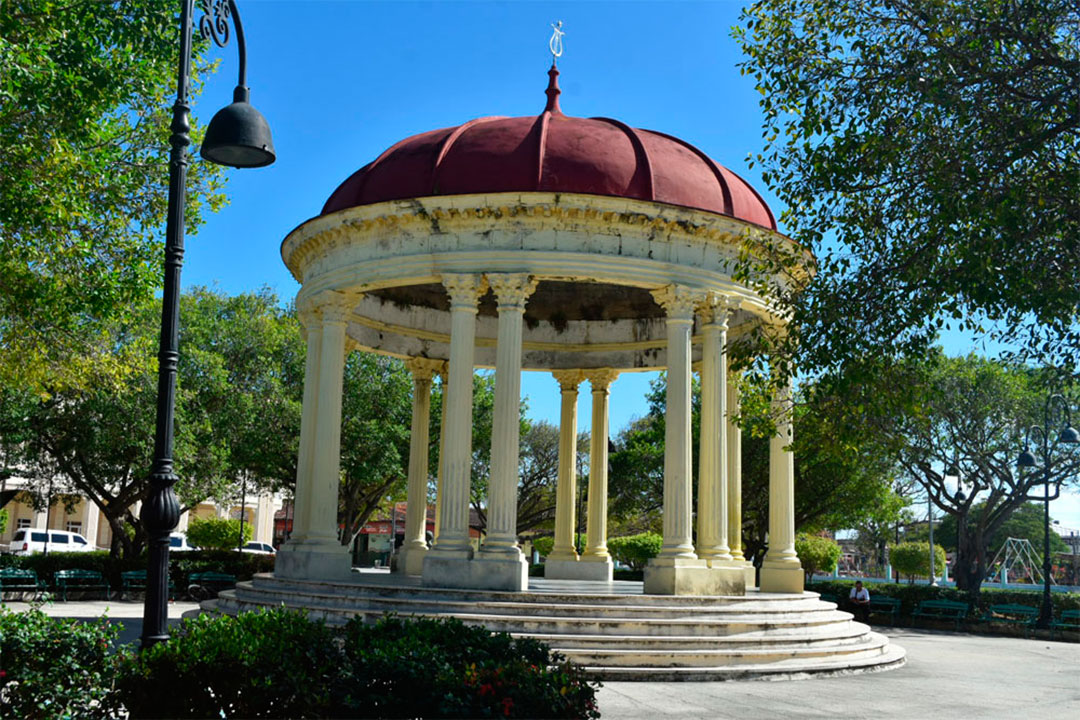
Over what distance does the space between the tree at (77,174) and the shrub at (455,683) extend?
32.8ft

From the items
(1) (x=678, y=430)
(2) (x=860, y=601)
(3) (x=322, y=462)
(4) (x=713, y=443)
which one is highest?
(1) (x=678, y=430)

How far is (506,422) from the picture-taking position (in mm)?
19781

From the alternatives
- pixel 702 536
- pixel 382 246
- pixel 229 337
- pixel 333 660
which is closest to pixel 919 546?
pixel 229 337

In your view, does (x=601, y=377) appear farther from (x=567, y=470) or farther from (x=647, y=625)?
(x=647, y=625)

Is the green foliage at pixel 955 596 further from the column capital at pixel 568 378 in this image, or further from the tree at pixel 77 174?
the tree at pixel 77 174

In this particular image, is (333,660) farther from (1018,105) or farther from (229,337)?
(229,337)

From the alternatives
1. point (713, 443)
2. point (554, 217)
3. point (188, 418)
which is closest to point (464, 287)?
point (554, 217)

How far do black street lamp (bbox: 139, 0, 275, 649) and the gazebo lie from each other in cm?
936

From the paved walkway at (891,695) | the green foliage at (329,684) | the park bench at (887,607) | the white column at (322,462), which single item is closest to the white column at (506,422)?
the white column at (322,462)

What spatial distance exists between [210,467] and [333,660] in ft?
98.8

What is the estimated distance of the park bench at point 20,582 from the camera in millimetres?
31266

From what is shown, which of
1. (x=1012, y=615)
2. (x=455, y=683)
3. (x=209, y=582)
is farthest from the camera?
(x=1012, y=615)

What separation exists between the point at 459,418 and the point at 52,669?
38.4 ft

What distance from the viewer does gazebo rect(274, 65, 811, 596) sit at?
64.7ft
